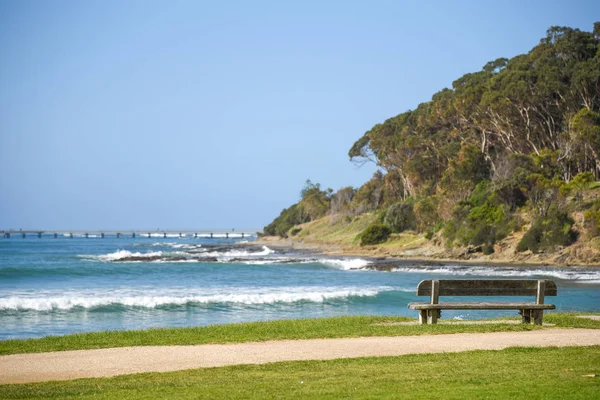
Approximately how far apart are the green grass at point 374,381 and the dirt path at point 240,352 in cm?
65

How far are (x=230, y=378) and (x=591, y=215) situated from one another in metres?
49.0

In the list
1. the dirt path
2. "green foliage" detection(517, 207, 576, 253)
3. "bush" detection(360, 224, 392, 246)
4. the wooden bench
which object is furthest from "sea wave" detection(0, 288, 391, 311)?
"bush" detection(360, 224, 392, 246)

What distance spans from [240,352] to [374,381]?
3507 millimetres

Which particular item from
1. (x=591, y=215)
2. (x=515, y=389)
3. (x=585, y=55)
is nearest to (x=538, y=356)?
(x=515, y=389)

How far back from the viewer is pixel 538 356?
11539 millimetres

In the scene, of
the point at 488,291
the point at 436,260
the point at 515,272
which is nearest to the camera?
the point at 488,291

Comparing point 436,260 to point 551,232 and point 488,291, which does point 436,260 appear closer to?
point 551,232

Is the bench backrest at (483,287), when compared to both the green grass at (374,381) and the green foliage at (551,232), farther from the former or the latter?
the green foliage at (551,232)

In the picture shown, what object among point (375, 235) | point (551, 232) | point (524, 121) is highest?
point (524, 121)

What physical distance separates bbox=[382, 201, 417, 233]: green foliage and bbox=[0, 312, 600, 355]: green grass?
219ft

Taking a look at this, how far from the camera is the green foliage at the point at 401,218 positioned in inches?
3300

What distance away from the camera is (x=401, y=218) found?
277 feet

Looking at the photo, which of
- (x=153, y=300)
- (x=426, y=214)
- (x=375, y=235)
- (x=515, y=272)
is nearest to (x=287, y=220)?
(x=375, y=235)

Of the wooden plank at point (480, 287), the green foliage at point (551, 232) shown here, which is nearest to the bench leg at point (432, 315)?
the wooden plank at point (480, 287)
